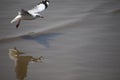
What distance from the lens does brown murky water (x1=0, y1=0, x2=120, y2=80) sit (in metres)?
4.11

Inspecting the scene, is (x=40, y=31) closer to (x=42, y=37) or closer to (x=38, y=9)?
(x=42, y=37)

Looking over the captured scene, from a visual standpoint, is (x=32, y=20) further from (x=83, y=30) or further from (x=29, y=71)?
(x=29, y=71)

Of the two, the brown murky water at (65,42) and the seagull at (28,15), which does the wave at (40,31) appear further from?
the seagull at (28,15)

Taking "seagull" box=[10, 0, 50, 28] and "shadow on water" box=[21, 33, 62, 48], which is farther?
"seagull" box=[10, 0, 50, 28]

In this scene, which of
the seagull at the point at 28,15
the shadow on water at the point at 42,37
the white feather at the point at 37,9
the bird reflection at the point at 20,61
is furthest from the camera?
the white feather at the point at 37,9

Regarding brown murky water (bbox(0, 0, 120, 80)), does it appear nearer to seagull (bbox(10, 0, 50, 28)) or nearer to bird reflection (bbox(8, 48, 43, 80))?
bird reflection (bbox(8, 48, 43, 80))

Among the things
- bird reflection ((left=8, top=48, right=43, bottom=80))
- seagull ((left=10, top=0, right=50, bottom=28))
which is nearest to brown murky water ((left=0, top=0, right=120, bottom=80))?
bird reflection ((left=8, top=48, right=43, bottom=80))

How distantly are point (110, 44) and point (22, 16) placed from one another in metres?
1.23

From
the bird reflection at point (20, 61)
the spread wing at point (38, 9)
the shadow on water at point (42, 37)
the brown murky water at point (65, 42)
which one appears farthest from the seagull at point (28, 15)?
the bird reflection at point (20, 61)

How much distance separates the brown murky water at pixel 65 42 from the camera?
411 centimetres

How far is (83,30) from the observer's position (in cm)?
539

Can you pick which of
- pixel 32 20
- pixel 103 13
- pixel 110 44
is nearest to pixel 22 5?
pixel 32 20

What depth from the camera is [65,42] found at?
16.4 ft

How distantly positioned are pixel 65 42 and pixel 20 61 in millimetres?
789
